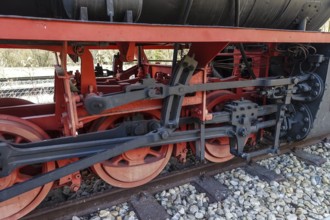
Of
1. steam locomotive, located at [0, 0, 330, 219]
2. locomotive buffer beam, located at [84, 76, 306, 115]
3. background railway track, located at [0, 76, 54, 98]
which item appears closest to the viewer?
steam locomotive, located at [0, 0, 330, 219]

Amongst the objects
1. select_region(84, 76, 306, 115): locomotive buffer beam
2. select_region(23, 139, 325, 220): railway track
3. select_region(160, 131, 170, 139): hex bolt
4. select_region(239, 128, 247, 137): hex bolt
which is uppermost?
select_region(84, 76, 306, 115): locomotive buffer beam

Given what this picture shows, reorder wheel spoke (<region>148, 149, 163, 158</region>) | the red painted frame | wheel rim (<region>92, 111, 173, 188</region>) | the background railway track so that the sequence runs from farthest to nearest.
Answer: the background railway track
wheel spoke (<region>148, 149, 163, 158</region>)
wheel rim (<region>92, 111, 173, 188</region>)
the red painted frame

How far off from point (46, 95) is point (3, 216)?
15.5 ft

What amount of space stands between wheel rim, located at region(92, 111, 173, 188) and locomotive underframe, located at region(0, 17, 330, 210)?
0.79ft

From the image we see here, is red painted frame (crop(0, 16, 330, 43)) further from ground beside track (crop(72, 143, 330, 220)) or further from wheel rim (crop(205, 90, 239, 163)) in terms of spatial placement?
ground beside track (crop(72, 143, 330, 220))

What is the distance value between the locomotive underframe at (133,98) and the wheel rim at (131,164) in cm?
24

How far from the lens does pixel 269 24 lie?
9.07 feet

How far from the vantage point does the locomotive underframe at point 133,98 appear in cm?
166

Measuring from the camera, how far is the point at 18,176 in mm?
2189

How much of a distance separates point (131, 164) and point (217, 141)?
111 cm

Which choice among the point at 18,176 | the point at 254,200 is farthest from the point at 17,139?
the point at 254,200

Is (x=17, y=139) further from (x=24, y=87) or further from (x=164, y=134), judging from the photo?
(x=24, y=87)

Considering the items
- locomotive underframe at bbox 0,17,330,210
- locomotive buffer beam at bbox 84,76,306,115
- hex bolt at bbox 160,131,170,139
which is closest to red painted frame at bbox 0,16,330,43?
locomotive underframe at bbox 0,17,330,210

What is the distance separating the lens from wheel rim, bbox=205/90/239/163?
2963mm
